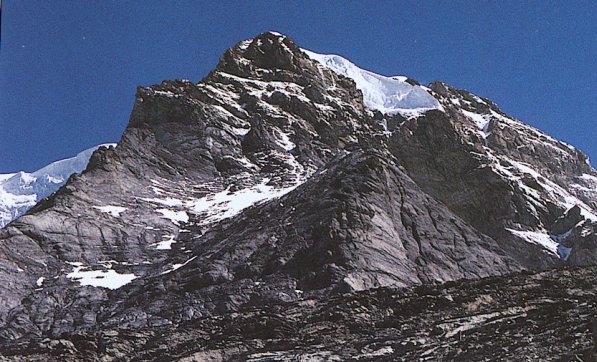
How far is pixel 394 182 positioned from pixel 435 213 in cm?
383

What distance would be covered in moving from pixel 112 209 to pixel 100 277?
10.9 meters

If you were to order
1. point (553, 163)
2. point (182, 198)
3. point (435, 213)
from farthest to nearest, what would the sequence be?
point (553, 163) → point (182, 198) → point (435, 213)

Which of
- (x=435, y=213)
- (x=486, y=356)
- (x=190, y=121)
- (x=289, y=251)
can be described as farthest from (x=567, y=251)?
(x=486, y=356)

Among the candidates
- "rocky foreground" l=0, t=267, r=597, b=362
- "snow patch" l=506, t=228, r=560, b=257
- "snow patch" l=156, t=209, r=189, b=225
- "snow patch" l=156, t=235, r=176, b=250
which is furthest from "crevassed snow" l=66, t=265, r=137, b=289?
"snow patch" l=506, t=228, r=560, b=257

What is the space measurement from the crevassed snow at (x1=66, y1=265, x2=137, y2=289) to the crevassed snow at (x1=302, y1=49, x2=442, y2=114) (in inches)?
2711

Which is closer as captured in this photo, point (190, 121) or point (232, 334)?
point (232, 334)

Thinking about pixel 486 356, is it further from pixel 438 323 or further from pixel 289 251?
pixel 289 251

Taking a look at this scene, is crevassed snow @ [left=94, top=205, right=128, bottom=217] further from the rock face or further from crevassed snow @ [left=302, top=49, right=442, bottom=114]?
crevassed snow @ [left=302, top=49, right=442, bottom=114]

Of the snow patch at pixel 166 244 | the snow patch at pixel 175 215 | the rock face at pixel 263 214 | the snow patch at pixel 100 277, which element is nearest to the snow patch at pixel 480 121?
the rock face at pixel 263 214

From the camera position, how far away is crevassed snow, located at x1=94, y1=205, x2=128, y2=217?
65875 mm

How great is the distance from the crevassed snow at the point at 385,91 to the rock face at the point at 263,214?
8.17 metres

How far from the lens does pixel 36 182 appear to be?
594 ft

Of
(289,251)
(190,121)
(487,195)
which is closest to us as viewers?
(289,251)

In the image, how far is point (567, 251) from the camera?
9131 centimetres
